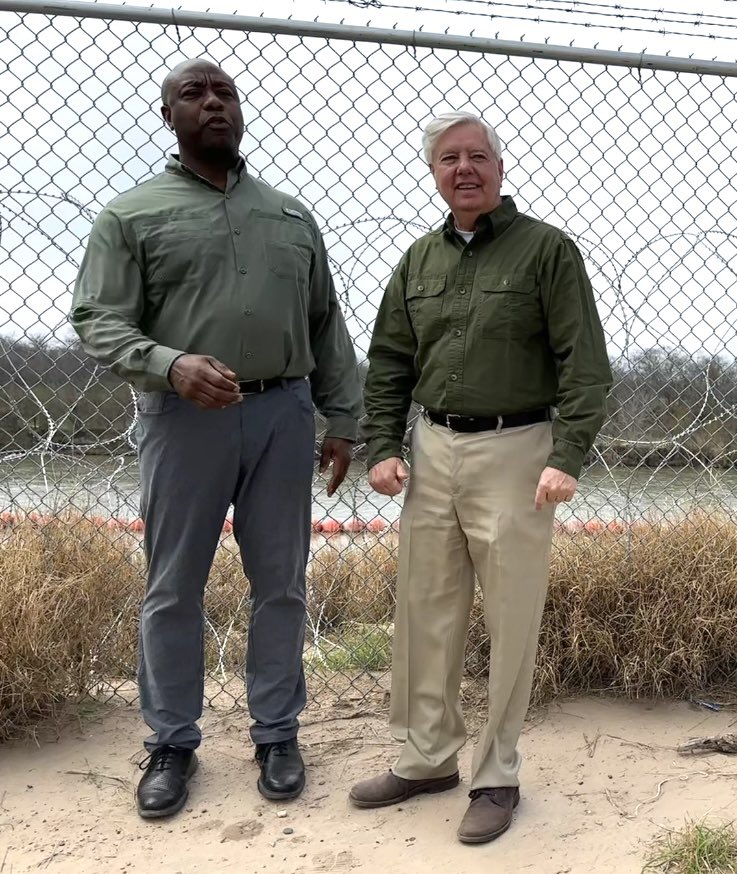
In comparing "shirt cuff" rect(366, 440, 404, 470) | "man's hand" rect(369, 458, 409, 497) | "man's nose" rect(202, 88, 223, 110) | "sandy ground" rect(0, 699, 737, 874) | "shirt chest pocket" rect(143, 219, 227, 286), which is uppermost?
"man's nose" rect(202, 88, 223, 110)

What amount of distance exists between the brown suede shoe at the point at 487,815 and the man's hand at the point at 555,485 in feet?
2.94

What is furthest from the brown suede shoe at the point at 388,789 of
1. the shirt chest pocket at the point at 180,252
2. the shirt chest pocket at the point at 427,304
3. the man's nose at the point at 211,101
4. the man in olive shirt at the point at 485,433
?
the man's nose at the point at 211,101

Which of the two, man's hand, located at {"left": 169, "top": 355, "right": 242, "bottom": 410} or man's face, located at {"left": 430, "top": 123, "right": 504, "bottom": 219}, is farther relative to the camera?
man's face, located at {"left": 430, "top": 123, "right": 504, "bottom": 219}

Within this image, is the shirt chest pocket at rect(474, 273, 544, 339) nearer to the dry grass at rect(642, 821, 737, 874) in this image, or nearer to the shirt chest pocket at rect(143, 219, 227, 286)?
the shirt chest pocket at rect(143, 219, 227, 286)

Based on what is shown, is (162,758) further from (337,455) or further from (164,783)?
(337,455)

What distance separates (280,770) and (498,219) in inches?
71.8

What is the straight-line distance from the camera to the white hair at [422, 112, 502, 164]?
2.46 m

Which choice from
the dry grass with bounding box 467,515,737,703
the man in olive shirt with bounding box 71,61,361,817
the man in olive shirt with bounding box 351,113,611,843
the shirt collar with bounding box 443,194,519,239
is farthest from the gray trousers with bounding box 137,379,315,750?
the dry grass with bounding box 467,515,737,703

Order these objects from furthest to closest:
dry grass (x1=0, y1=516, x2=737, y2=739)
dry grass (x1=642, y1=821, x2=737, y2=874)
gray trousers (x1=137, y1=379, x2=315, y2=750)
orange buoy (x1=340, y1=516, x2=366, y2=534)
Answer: orange buoy (x1=340, y1=516, x2=366, y2=534)
dry grass (x1=0, y1=516, x2=737, y2=739)
gray trousers (x1=137, y1=379, x2=315, y2=750)
dry grass (x1=642, y1=821, x2=737, y2=874)

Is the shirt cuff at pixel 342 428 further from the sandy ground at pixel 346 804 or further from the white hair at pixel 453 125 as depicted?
the sandy ground at pixel 346 804

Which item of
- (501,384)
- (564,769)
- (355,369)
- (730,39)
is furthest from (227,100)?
(564,769)

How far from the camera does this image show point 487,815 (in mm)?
2500

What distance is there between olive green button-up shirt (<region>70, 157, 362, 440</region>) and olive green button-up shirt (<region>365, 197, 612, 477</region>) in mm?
418

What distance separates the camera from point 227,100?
8.53 ft
